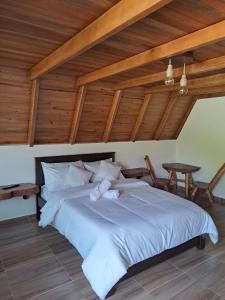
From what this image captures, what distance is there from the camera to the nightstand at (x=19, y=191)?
10.7 ft

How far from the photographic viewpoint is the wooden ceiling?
5.66ft

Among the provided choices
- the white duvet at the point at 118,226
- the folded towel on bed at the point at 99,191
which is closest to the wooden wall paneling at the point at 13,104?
the white duvet at the point at 118,226

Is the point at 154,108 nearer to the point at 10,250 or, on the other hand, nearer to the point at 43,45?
the point at 43,45

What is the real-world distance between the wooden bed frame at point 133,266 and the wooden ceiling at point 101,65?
0.32 m

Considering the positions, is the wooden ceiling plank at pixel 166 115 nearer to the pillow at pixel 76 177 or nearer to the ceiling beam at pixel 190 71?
the ceiling beam at pixel 190 71

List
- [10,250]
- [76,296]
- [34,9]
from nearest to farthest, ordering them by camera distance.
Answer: [34,9] → [76,296] → [10,250]

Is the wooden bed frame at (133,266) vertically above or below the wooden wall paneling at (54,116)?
below

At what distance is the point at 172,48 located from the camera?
7.38ft

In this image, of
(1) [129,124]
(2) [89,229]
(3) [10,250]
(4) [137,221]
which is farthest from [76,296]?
(1) [129,124]

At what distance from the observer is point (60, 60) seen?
241 centimetres

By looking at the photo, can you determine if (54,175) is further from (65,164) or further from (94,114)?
(94,114)

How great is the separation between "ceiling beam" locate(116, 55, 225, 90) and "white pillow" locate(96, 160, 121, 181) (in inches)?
55.3

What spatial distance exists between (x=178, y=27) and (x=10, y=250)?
10.3 ft

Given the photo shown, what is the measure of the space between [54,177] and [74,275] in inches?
64.5
